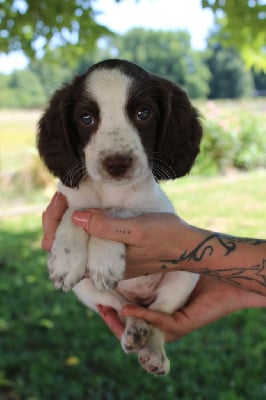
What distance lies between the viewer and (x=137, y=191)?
7.49 feet

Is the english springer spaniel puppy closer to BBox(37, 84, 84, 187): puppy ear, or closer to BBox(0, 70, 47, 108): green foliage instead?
BBox(37, 84, 84, 187): puppy ear

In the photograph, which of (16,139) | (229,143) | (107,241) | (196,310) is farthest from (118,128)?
(16,139)

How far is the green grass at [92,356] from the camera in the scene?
382cm

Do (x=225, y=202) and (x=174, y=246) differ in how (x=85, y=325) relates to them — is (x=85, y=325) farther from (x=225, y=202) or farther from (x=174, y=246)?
(x=225, y=202)

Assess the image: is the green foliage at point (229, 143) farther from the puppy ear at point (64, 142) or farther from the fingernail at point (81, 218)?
the fingernail at point (81, 218)

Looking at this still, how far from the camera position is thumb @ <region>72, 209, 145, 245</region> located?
2.05 meters

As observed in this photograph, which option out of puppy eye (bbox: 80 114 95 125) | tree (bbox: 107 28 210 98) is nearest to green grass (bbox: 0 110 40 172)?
tree (bbox: 107 28 210 98)

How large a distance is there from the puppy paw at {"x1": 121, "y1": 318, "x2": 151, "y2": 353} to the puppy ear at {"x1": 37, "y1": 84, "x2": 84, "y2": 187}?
2.37 ft

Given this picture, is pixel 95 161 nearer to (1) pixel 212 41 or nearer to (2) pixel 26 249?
(1) pixel 212 41

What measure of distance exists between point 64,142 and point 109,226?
1.48 feet

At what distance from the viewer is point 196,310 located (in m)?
2.58

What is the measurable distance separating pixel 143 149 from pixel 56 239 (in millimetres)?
523

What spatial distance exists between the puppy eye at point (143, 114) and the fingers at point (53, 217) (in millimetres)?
535

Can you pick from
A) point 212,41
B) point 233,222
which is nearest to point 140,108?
point 212,41
